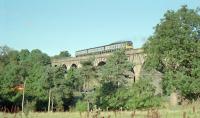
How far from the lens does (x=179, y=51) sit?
4106cm

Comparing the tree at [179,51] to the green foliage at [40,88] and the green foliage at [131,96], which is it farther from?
the green foliage at [40,88]

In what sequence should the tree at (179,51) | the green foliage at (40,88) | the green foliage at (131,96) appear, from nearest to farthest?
1. the tree at (179,51)
2. the green foliage at (131,96)
3. the green foliage at (40,88)

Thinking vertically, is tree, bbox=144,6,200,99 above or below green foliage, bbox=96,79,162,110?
above

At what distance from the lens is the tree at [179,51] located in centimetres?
4119

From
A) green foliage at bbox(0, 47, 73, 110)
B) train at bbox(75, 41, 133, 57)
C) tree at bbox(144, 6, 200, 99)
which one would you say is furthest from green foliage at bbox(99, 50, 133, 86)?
train at bbox(75, 41, 133, 57)

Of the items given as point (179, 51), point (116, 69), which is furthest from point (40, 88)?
point (179, 51)

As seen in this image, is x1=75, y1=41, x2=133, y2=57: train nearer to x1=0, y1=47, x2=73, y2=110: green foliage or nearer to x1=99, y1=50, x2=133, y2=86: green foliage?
x1=0, y1=47, x2=73, y2=110: green foliage

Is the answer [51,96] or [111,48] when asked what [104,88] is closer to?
[51,96]

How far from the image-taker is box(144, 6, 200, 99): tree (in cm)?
4119

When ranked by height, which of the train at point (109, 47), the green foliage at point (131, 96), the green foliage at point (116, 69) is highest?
the train at point (109, 47)

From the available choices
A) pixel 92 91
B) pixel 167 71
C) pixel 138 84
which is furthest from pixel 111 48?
pixel 167 71

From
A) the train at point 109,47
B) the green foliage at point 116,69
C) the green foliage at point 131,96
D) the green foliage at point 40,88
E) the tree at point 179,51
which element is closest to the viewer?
the tree at point 179,51

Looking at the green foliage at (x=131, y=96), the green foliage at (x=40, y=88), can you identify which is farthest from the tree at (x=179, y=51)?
the green foliage at (x=40, y=88)

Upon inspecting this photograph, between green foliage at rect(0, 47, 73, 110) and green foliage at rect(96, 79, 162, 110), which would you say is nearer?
green foliage at rect(96, 79, 162, 110)
